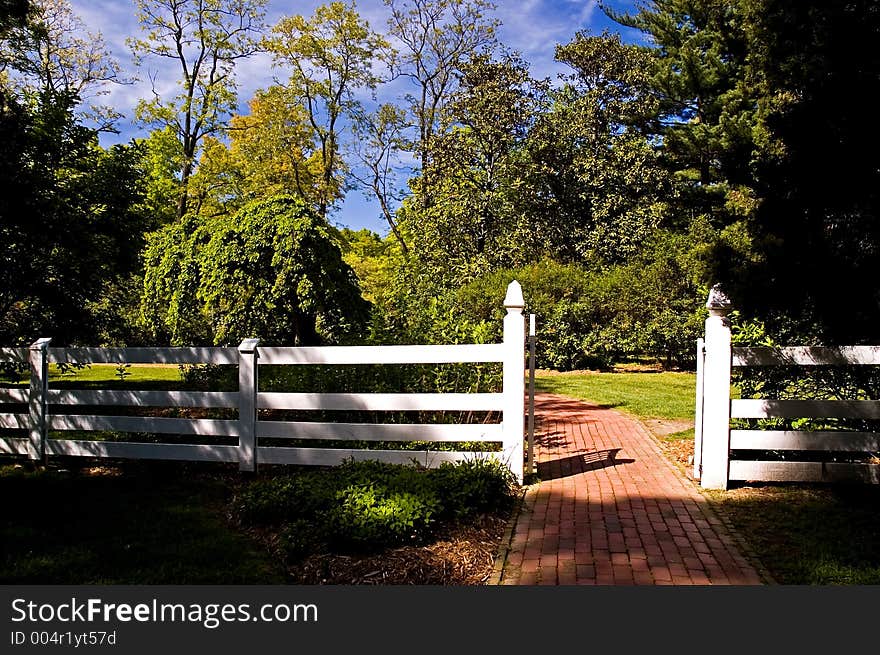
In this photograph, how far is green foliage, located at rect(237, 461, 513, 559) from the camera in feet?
12.2

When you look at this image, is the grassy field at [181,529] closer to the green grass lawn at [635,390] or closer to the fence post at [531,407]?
the fence post at [531,407]

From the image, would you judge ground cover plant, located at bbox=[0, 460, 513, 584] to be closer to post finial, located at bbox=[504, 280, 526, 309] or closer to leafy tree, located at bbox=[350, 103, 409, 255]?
post finial, located at bbox=[504, 280, 526, 309]

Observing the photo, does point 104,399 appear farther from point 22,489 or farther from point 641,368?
point 641,368

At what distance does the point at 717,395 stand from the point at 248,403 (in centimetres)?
428

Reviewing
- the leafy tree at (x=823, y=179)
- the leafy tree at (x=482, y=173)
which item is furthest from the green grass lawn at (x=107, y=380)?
the leafy tree at (x=482, y=173)

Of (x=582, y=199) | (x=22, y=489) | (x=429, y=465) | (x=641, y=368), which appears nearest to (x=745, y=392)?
(x=429, y=465)

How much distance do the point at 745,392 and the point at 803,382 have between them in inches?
22.6

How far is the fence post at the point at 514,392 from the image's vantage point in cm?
499

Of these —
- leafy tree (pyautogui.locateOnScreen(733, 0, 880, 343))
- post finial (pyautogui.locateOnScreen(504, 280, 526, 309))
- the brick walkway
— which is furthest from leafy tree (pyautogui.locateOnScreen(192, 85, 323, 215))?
leafy tree (pyautogui.locateOnScreen(733, 0, 880, 343))

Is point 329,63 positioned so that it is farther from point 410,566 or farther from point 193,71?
point 410,566

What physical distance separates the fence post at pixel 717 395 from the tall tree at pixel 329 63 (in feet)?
69.0

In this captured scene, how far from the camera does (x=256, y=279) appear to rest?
8648 millimetres

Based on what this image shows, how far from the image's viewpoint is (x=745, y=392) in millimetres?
6273

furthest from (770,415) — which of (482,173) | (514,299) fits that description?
(482,173)
